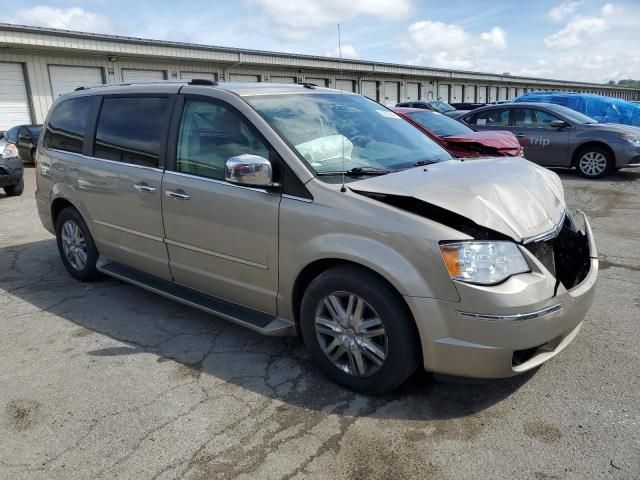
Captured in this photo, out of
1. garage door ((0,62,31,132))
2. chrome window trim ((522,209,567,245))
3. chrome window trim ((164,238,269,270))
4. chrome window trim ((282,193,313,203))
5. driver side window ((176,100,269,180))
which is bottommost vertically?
chrome window trim ((164,238,269,270))

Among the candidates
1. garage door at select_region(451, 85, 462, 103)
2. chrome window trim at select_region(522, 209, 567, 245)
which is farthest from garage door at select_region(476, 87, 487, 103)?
chrome window trim at select_region(522, 209, 567, 245)

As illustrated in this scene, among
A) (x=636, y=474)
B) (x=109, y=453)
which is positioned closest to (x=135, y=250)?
(x=109, y=453)

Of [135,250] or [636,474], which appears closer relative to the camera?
[636,474]

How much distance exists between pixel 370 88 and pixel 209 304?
28925 mm

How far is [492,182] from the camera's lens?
3055mm

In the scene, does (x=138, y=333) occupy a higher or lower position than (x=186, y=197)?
lower

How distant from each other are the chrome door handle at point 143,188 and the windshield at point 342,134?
1.06 meters

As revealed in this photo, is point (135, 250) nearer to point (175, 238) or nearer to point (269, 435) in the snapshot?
point (175, 238)

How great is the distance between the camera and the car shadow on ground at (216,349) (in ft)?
9.62

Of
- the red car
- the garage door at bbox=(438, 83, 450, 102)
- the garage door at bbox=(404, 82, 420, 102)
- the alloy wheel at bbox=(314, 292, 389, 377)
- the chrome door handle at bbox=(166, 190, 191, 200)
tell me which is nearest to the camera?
the alloy wheel at bbox=(314, 292, 389, 377)

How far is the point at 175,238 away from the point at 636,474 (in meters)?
3.08

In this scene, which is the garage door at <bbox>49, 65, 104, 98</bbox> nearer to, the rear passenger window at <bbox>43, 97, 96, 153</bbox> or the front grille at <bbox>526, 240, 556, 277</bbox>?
the rear passenger window at <bbox>43, 97, 96, 153</bbox>

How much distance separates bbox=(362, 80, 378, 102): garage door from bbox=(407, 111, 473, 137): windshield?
21.7m

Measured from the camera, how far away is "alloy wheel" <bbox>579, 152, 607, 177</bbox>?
34.9 ft
